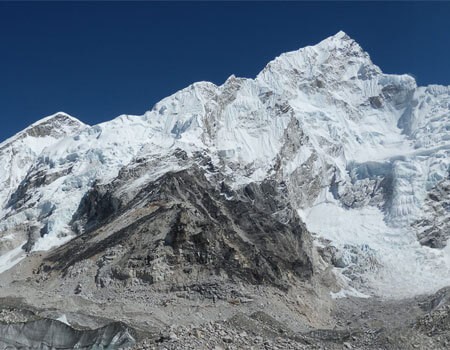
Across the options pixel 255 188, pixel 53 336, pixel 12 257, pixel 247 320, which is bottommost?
pixel 53 336

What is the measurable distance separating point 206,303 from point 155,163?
4807 cm

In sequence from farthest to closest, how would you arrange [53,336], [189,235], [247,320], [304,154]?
[304,154] < [189,235] < [247,320] < [53,336]

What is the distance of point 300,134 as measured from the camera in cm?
13412

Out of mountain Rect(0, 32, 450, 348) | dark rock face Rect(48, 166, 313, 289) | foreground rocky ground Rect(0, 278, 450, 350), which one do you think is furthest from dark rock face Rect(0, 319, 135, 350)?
dark rock face Rect(48, 166, 313, 289)

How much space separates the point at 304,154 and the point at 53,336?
101163 mm

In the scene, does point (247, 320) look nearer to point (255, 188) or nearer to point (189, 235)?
point (189, 235)

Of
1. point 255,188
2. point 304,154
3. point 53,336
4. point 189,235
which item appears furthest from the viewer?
point 304,154

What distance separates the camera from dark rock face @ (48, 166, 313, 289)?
220 ft

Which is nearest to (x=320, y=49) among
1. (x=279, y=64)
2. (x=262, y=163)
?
(x=279, y=64)

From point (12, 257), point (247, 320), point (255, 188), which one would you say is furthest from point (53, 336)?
point (255, 188)

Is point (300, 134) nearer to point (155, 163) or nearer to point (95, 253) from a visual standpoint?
point (155, 163)

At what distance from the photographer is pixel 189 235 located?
7019 centimetres

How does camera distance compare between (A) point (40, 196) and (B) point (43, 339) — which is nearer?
(B) point (43, 339)

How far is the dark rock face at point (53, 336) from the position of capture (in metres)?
34.2
